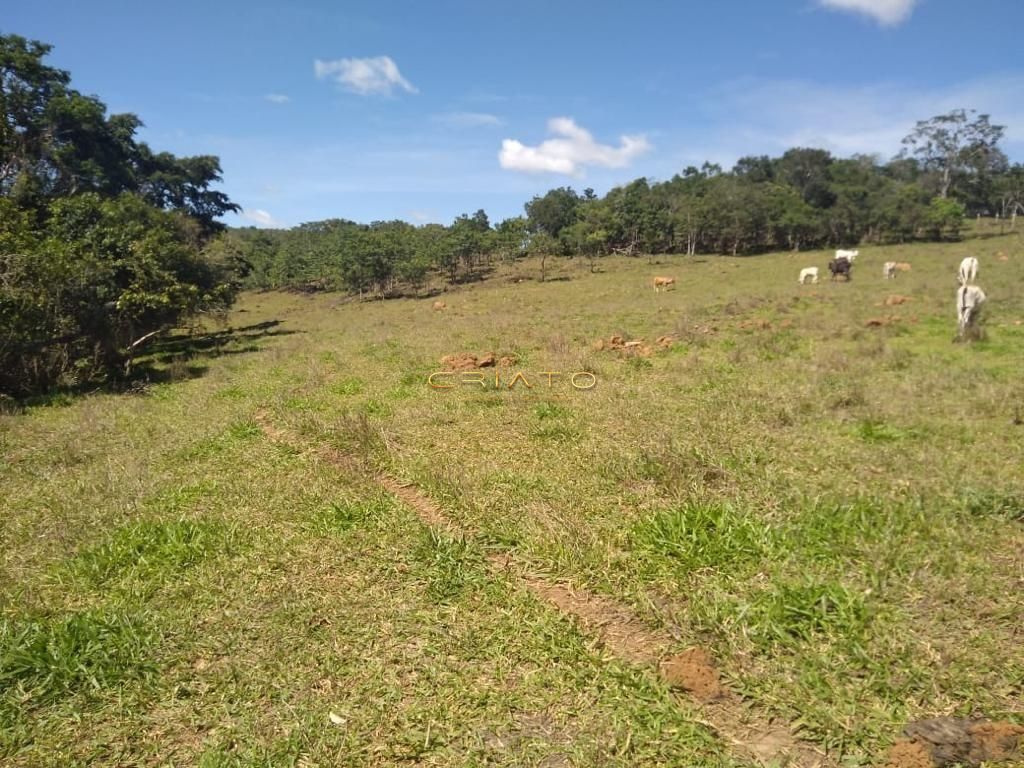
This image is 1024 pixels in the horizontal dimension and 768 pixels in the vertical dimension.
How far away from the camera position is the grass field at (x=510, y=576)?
3010mm

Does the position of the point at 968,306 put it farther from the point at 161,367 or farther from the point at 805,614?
the point at 161,367

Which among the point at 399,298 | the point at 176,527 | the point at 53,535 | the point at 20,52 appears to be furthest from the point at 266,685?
the point at 399,298

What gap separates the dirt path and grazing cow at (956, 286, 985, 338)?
39.5 ft

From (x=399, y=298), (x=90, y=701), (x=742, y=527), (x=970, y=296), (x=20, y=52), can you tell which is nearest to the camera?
(x=90, y=701)

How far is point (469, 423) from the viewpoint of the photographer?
8102 mm

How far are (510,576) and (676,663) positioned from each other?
1449 mm

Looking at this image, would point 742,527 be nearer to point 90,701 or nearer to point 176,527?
point 90,701

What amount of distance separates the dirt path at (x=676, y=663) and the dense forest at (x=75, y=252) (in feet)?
38.5

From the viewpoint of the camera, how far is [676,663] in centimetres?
328

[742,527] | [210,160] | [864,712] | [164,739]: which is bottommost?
[164,739]

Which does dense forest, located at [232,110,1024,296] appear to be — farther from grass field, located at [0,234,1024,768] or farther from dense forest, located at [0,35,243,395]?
grass field, located at [0,234,1024,768]

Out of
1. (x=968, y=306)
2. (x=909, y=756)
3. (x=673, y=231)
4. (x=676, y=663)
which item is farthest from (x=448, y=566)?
(x=673, y=231)

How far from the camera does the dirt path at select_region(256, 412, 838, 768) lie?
2770 mm

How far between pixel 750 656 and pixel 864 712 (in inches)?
23.9
